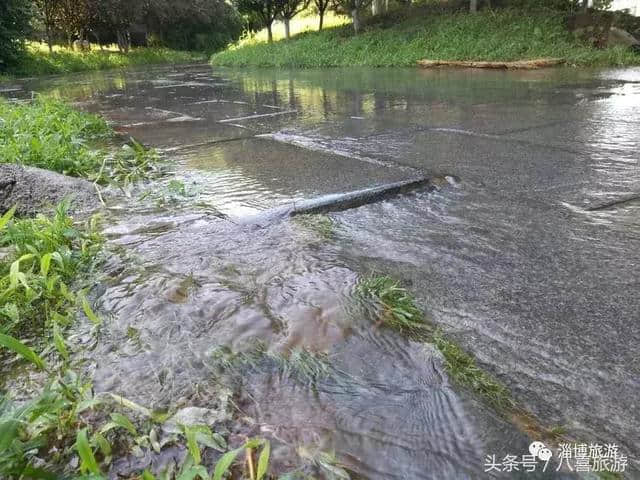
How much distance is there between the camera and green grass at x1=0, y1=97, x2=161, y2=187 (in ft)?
10.6

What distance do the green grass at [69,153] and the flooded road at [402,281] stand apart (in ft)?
1.02

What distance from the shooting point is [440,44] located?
15.0 metres

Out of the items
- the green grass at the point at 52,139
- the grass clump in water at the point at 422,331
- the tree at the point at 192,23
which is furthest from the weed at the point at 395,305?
the tree at the point at 192,23

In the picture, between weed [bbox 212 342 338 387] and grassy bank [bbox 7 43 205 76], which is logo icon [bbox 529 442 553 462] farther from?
grassy bank [bbox 7 43 205 76]

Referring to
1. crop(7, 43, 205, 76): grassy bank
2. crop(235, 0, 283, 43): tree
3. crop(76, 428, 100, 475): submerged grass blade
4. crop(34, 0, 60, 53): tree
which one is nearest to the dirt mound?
crop(76, 428, 100, 475): submerged grass blade

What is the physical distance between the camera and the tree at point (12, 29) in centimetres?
1945

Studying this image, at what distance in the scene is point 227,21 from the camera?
1607 inches

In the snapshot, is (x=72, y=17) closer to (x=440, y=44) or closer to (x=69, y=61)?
(x=69, y=61)

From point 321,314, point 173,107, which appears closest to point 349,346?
point 321,314

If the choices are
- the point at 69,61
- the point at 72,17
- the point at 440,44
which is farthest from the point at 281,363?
the point at 72,17

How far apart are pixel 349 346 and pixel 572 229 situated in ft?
3.91

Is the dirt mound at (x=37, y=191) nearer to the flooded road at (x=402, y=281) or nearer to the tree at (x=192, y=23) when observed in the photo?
the flooded road at (x=402, y=281)

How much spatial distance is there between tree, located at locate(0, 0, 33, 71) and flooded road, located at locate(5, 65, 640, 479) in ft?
68.0

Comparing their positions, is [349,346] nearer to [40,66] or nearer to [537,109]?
[537,109]
